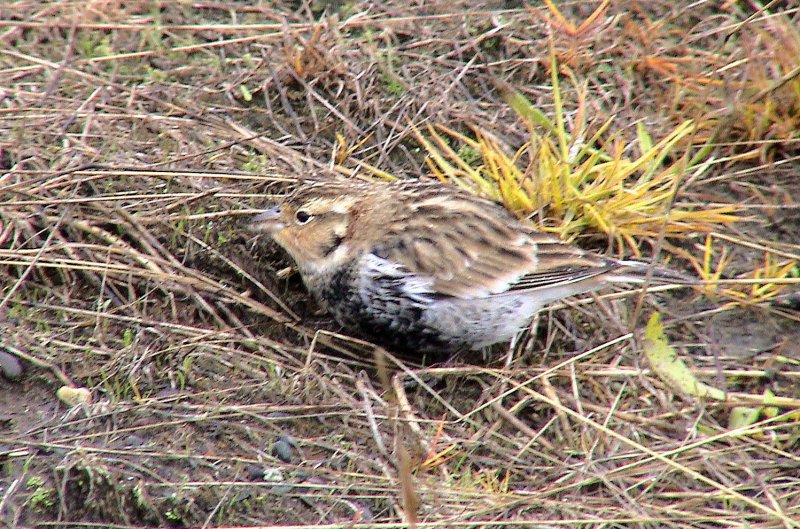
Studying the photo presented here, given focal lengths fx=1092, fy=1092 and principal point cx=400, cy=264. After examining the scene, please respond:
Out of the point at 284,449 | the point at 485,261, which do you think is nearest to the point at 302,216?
the point at 485,261

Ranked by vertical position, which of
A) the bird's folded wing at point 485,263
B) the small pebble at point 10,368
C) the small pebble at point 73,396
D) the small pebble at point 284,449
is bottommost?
the small pebble at point 284,449

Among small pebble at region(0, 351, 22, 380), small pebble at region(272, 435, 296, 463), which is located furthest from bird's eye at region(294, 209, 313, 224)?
small pebble at region(0, 351, 22, 380)

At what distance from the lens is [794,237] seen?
20.9 ft

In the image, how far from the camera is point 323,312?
5.98 m

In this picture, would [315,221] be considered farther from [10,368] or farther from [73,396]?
[10,368]

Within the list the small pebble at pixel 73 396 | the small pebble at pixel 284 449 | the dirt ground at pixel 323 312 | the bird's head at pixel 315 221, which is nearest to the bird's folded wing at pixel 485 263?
the bird's head at pixel 315 221

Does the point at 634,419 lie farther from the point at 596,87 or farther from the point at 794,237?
the point at 596,87

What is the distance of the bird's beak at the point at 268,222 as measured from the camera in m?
5.77

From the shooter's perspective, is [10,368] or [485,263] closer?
[10,368]

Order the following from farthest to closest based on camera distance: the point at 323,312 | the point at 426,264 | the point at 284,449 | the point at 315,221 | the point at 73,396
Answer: the point at 323,312 < the point at 315,221 < the point at 426,264 < the point at 73,396 < the point at 284,449

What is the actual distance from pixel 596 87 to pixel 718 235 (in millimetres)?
1364

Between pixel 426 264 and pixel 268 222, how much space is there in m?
0.89

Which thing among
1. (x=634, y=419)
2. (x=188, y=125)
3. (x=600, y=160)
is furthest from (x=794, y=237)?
(x=188, y=125)

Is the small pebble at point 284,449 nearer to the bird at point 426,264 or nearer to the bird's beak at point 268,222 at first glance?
the bird at point 426,264
